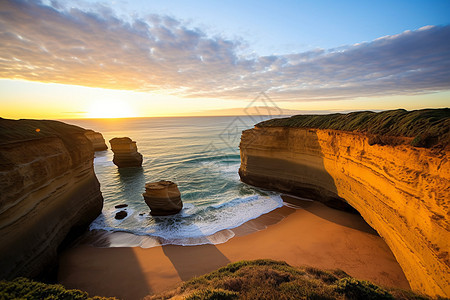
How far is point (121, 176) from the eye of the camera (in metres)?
22.9

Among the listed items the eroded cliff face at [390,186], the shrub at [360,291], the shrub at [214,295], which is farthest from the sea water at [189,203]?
the shrub at [360,291]

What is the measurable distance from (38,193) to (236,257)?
880cm

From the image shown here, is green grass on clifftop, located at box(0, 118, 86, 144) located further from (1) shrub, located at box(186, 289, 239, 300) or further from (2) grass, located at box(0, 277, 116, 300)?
(1) shrub, located at box(186, 289, 239, 300)

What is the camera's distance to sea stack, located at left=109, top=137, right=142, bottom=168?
25.3 m

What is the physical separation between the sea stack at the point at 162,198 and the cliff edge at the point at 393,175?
9.27 metres

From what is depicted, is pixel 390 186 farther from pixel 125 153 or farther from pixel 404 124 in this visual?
pixel 125 153

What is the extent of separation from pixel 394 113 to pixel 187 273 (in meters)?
11.0

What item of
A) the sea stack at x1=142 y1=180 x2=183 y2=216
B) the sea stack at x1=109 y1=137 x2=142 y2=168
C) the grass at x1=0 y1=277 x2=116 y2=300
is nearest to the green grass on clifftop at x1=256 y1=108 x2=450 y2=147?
the grass at x1=0 y1=277 x2=116 y2=300

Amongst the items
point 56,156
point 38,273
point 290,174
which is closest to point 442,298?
point 290,174

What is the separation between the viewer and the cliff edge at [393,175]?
15.9ft

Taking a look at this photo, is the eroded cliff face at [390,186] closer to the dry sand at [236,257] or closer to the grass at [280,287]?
the dry sand at [236,257]

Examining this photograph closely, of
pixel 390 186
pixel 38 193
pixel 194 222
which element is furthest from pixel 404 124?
pixel 38 193

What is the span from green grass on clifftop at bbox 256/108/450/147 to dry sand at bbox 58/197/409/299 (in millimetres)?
5000

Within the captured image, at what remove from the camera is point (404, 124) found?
6.71 meters
